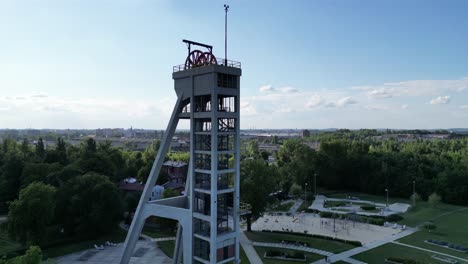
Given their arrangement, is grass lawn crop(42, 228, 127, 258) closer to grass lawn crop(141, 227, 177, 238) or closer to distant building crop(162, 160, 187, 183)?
grass lawn crop(141, 227, 177, 238)

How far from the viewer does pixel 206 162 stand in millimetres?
27891

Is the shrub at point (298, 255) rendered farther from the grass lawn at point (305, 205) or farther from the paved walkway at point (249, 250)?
the grass lawn at point (305, 205)

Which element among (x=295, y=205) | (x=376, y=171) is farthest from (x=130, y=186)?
(x=376, y=171)

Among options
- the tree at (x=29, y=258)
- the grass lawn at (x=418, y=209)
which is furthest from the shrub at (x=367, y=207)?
the tree at (x=29, y=258)

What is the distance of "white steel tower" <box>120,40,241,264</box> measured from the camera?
2536cm

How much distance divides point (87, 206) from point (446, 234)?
50.1 meters

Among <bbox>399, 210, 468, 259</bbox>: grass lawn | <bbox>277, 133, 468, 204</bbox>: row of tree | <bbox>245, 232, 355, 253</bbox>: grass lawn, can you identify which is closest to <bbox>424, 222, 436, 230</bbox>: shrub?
<bbox>399, 210, 468, 259</bbox>: grass lawn

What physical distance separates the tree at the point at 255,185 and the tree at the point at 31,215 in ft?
78.4

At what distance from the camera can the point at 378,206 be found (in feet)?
216

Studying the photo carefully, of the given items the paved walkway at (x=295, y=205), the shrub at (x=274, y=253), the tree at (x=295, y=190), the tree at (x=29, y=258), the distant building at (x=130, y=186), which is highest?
the tree at (x=29, y=258)

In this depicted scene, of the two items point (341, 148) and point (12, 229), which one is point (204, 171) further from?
point (341, 148)

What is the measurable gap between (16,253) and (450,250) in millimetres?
51059

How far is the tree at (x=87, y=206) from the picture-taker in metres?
43.9

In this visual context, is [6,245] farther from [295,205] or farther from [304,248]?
[295,205]
